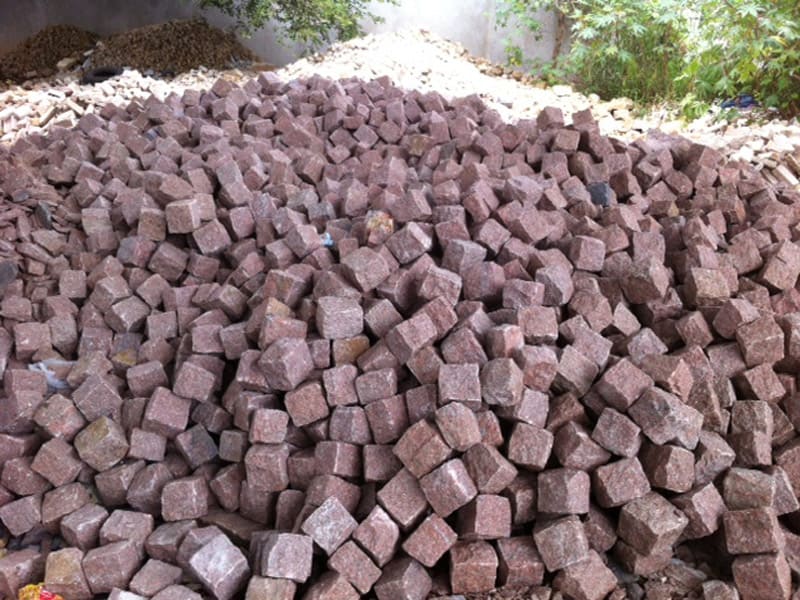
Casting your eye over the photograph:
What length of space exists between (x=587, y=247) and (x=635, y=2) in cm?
429

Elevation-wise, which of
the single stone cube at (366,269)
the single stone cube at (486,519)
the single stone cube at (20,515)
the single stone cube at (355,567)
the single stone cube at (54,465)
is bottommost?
the single stone cube at (20,515)

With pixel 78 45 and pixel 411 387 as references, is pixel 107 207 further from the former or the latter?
pixel 78 45

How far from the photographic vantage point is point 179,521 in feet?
5.38

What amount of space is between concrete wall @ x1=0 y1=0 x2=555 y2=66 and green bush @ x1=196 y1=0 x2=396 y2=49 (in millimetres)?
470

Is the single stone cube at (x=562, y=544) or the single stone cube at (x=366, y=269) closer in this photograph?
the single stone cube at (x=562, y=544)

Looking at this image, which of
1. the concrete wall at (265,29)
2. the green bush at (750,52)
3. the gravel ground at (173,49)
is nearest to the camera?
the green bush at (750,52)

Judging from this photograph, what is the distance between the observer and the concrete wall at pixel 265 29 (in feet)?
25.1

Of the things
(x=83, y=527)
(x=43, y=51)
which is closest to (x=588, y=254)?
(x=83, y=527)

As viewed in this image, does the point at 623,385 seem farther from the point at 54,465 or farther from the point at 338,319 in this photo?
the point at 54,465

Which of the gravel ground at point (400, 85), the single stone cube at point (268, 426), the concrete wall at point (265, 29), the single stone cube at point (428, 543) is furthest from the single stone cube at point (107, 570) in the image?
the concrete wall at point (265, 29)

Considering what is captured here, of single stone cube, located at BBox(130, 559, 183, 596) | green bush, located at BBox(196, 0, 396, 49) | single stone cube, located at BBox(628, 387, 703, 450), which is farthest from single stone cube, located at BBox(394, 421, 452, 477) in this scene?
green bush, located at BBox(196, 0, 396, 49)

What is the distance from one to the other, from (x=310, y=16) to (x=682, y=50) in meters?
3.80

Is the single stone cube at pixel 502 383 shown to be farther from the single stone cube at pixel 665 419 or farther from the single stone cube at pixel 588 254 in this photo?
the single stone cube at pixel 588 254

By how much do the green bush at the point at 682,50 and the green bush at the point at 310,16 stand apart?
1564 millimetres
